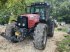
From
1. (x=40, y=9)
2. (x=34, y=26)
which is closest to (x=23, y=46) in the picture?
(x=34, y=26)

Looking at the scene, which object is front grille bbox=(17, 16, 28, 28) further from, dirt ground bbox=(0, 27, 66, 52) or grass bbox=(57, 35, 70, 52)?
grass bbox=(57, 35, 70, 52)

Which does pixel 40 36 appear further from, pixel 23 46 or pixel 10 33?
pixel 10 33

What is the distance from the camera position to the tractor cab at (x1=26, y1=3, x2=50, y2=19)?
39.0ft

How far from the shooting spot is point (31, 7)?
12391mm

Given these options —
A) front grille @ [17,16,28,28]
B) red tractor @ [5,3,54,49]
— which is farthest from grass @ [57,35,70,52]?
front grille @ [17,16,28,28]

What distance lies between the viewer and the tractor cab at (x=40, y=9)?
11.9 metres

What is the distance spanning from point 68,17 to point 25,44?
56.1 feet

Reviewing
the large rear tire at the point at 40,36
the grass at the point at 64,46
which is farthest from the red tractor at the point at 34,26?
the grass at the point at 64,46

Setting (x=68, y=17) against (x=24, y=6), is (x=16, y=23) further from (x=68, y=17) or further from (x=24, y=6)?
(x=68, y=17)

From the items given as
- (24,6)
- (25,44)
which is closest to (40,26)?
(25,44)

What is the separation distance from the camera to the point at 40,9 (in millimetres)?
12070

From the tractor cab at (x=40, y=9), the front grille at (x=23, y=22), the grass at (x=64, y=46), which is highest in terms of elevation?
→ the tractor cab at (x=40, y=9)

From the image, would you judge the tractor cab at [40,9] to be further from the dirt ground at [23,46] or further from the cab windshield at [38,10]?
the dirt ground at [23,46]

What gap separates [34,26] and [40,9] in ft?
4.45
